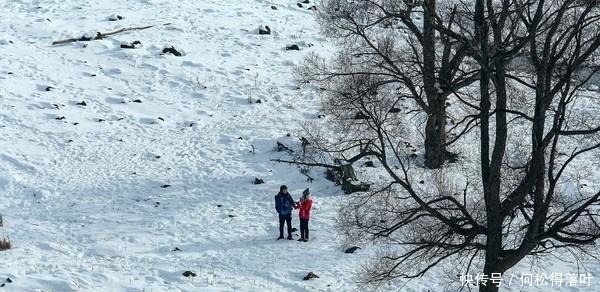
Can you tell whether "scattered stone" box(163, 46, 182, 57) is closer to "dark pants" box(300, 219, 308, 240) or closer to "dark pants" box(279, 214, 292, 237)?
"dark pants" box(279, 214, 292, 237)

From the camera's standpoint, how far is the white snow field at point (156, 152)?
55.2 ft

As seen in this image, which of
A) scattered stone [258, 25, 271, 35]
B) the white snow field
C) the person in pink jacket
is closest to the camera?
the white snow field

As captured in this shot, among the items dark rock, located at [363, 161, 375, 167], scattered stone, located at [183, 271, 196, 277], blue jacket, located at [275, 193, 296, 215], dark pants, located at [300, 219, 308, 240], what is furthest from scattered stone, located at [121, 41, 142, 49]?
scattered stone, located at [183, 271, 196, 277]

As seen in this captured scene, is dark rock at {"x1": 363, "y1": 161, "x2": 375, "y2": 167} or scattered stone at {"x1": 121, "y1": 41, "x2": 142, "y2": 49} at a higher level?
scattered stone at {"x1": 121, "y1": 41, "x2": 142, "y2": 49}

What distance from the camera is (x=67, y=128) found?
23.3 m

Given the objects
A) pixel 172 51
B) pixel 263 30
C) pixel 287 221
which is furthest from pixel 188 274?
pixel 263 30

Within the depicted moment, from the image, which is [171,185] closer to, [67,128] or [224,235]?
[224,235]

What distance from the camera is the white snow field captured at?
16828mm

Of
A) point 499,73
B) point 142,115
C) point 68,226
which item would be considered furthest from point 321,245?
point 142,115

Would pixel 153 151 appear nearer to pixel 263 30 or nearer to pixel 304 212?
pixel 304 212

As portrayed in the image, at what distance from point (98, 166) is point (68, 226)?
3304mm

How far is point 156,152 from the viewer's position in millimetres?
22484

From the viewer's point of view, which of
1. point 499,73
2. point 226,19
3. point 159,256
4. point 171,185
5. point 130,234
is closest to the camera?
point 499,73

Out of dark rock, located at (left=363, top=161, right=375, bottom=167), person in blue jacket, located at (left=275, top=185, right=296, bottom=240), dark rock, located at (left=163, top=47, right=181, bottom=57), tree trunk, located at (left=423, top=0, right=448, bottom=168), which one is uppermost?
dark rock, located at (left=163, top=47, right=181, bottom=57)
